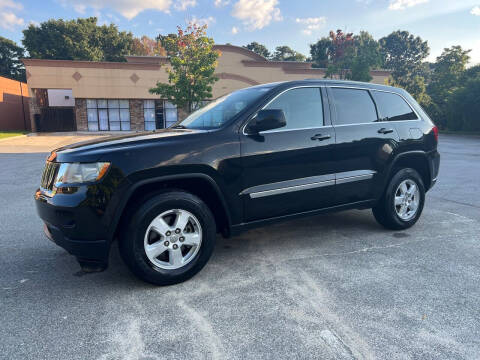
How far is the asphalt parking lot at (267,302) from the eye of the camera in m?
2.21

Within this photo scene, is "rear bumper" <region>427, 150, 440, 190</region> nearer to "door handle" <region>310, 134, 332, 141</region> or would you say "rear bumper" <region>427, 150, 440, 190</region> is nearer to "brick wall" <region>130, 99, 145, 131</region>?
"door handle" <region>310, 134, 332, 141</region>

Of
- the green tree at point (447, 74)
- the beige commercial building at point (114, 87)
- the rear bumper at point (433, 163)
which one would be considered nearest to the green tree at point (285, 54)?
the green tree at point (447, 74)

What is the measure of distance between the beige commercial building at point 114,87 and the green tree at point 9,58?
2898cm

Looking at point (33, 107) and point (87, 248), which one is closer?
point (87, 248)

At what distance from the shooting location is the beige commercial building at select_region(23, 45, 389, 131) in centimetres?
2794

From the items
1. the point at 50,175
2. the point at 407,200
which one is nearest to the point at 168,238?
the point at 50,175

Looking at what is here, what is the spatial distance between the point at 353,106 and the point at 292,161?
1234 millimetres

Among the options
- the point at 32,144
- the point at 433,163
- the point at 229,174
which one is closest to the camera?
the point at 229,174

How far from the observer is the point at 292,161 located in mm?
3469

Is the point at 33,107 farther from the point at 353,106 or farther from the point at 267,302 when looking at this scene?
the point at 267,302

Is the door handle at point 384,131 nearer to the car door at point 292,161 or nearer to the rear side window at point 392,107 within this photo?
the rear side window at point 392,107

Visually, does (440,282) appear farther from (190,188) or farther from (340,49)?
(340,49)

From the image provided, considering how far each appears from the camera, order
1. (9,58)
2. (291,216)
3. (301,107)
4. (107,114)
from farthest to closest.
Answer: (9,58), (107,114), (301,107), (291,216)

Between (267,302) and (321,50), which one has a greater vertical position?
(321,50)
